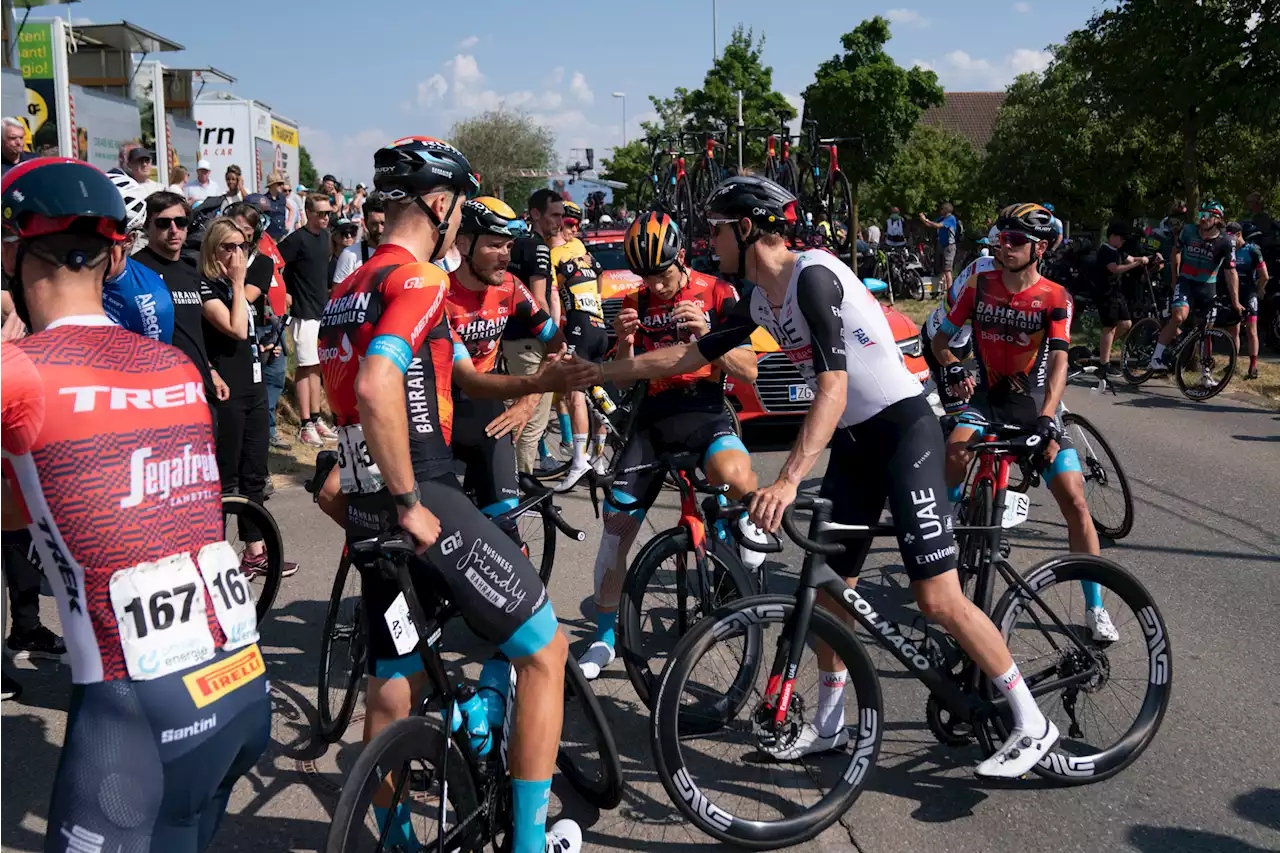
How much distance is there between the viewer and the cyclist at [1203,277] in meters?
12.8

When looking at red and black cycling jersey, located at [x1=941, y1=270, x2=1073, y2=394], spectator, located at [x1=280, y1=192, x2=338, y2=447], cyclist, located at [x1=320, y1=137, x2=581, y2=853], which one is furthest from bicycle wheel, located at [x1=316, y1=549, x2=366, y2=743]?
spectator, located at [x1=280, y1=192, x2=338, y2=447]

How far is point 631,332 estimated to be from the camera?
5.00 meters

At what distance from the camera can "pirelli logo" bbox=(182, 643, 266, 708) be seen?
2.10 meters

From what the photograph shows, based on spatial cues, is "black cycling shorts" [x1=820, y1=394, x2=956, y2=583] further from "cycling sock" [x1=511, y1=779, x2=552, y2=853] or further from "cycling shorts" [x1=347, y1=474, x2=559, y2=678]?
"cycling sock" [x1=511, y1=779, x2=552, y2=853]

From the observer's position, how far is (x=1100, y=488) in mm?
7340

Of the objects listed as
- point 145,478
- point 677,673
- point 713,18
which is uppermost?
point 713,18

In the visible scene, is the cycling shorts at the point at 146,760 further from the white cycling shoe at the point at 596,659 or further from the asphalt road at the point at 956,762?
the white cycling shoe at the point at 596,659

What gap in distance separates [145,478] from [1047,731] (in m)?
3.07

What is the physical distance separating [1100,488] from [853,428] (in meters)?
4.15

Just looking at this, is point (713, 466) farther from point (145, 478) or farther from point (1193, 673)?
point (145, 478)

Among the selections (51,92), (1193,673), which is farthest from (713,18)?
(1193,673)

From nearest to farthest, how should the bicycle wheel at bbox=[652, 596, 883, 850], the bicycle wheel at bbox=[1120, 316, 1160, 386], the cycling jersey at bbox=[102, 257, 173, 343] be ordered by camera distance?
the bicycle wheel at bbox=[652, 596, 883, 850] < the cycling jersey at bbox=[102, 257, 173, 343] < the bicycle wheel at bbox=[1120, 316, 1160, 386]

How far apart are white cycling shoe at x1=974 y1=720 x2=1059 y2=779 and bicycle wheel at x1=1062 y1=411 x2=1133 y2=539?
371cm

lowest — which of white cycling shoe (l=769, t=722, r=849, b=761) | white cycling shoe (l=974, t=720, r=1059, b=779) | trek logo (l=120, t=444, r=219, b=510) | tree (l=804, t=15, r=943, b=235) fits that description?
white cycling shoe (l=769, t=722, r=849, b=761)
